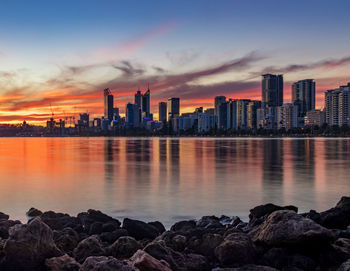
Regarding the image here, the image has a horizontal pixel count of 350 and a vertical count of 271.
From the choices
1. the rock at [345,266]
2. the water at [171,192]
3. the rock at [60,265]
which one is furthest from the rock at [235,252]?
the water at [171,192]

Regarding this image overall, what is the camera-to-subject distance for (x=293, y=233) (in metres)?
7.26

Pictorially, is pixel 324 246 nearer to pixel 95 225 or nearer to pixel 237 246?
pixel 237 246

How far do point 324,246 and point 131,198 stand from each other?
1174 centimetres

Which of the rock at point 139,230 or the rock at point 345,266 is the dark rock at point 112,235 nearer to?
the rock at point 139,230

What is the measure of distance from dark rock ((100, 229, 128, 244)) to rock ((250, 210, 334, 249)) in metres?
3.74

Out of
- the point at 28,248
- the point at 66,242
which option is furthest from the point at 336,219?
the point at 28,248

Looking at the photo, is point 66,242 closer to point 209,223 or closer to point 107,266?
point 107,266

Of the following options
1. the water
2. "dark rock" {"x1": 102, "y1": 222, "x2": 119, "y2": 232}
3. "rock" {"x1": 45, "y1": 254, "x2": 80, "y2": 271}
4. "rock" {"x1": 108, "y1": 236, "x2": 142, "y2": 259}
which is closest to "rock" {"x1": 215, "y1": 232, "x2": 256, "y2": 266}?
"rock" {"x1": 108, "y1": 236, "x2": 142, "y2": 259}

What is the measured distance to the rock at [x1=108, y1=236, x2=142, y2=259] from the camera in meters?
8.02

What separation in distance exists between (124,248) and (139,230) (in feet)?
7.16

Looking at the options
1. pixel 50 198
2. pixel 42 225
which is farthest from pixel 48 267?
pixel 50 198

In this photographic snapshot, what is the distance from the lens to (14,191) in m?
21.4

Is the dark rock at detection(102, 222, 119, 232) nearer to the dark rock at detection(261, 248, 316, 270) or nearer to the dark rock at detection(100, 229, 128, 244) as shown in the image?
the dark rock at detection(100, 229, 128, 244)

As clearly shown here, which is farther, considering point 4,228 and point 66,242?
point 4,228
